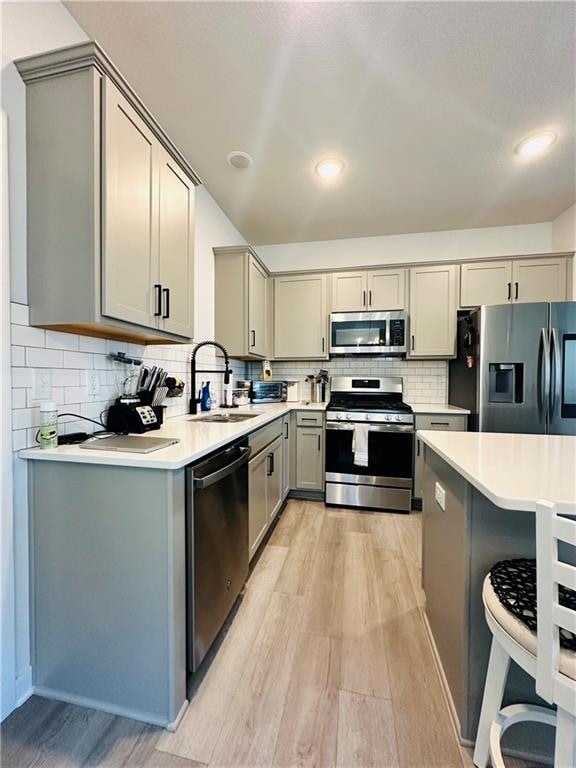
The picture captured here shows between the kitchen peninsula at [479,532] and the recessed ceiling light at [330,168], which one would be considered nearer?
the kitchen peninsula at [479,532]

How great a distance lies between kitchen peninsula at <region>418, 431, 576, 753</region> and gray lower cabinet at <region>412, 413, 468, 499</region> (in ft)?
5.03

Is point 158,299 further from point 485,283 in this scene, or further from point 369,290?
point 485,283

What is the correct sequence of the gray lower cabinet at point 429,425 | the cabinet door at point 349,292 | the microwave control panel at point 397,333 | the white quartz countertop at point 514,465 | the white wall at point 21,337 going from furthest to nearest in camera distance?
1. the cabinet door at point 349,292
2. the microwave control panel at point 397,333
3. the gray lower cabinet at point 429,425
4. the white wall at point 21,337
5. the white quartz countertop at point 514,465

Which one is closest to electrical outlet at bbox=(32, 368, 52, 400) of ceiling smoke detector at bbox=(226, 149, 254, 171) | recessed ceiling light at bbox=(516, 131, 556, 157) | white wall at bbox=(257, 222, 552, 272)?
ceiling smoke detector at bbox=(226, 149, 254, 171)

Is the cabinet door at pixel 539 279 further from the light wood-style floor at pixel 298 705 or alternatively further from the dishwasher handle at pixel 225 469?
the dishwasher handle at pixel 225 469

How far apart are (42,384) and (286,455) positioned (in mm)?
2063

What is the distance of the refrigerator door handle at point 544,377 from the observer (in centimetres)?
238

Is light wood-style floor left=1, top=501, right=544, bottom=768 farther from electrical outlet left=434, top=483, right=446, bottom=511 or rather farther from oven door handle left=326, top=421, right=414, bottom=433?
oven door handle left=326, top=421, right=414, bottom=433

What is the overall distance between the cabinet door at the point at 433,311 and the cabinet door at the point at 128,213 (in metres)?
2.54

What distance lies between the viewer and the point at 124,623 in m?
1.11

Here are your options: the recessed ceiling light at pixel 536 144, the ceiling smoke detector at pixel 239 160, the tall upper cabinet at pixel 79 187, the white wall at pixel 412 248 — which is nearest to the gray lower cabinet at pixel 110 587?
the tall upper cabinet at pixel 79 187

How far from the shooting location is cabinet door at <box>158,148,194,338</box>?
A: 1570 millimetres

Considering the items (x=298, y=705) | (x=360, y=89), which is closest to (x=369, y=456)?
(x=298, y=705)

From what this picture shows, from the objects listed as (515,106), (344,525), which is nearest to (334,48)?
(515,106)
